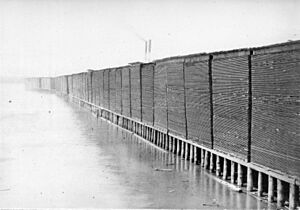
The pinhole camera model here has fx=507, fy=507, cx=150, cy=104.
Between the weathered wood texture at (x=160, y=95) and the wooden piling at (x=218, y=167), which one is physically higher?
→ the weathered wood texture at (x=160, y=95)

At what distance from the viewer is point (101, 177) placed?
16719 millimetres

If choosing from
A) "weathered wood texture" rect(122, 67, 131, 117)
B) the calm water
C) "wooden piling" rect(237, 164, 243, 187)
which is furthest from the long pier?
"weathered wood texture" rect(122, 67, 131, 117)

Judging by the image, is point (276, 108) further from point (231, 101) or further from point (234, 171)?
point (234, 171)

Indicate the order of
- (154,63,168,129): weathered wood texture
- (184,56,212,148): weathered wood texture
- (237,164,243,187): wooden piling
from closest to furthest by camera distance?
(237,164,243,187): wooden piling < (184,56,212,148): weathered wood texture < (154,63,168,129): weathered wood texture

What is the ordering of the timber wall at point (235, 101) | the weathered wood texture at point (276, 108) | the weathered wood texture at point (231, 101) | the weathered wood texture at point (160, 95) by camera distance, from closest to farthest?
1. the weathered wood texture at point (276, 108)
2. the timber wall at point (235, 101)
3. the weathered wood texture at point (231, 101)
4. the weathered wood texture at point (160, 95)

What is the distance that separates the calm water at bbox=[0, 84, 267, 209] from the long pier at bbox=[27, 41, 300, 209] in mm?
682

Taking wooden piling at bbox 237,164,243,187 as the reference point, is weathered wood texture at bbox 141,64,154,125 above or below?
above

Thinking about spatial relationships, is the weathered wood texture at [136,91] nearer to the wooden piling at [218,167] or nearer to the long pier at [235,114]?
the long pier at [235,114]

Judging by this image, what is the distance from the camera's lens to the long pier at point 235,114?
11.9 m

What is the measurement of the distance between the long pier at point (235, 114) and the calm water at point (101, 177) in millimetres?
682

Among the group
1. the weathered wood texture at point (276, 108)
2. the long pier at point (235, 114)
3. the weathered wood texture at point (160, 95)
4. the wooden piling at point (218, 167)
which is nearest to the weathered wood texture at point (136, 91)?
the long pier at point (235, 114)

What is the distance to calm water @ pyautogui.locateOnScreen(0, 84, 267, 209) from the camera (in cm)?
1334

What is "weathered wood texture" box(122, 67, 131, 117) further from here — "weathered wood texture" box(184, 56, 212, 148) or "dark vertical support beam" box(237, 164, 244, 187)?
"dark vertical support beam" box(237, 164, 244, 187)

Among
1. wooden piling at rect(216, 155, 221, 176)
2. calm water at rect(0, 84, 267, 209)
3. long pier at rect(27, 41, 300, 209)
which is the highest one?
long pier at rect(27, 41, 300, 209)
